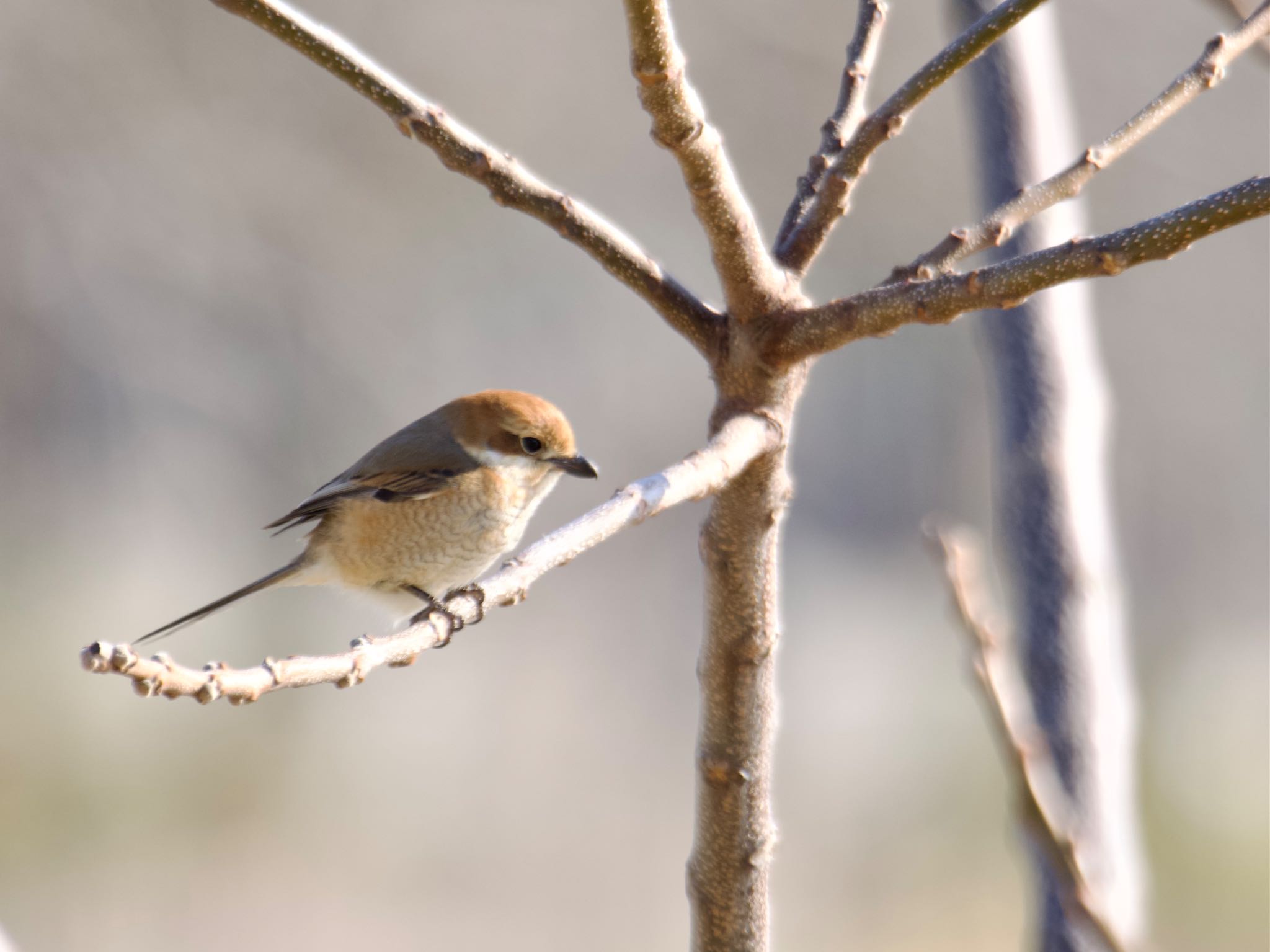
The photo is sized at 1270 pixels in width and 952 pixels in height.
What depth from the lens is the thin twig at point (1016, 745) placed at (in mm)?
682

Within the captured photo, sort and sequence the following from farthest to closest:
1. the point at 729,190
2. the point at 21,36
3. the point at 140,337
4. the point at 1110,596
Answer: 1. the point at 140,337
2. the point at 21,36
3. the point at 1110,596
4. the point at 729,190

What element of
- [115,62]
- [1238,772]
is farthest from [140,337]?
[1238,772]

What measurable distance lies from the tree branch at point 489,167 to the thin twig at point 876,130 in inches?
5.6

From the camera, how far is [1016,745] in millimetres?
690

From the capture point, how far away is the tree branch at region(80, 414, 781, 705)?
72cm

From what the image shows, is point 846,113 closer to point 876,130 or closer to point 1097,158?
point 876,130

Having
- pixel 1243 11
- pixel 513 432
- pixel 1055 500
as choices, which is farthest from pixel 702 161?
pixel 513 432

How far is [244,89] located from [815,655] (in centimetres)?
459

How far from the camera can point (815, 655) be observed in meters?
6.89

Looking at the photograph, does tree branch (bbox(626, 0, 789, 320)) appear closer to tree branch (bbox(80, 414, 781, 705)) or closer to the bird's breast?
tree branch (bbox(80, 414, 781, 705))

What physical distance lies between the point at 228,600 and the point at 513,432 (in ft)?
2.28

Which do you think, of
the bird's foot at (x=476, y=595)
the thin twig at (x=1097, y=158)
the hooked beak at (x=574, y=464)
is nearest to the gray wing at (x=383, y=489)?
the hooked beak at (x=574, y=464)

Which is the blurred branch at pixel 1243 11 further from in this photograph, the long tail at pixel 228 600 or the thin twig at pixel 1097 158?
the long tail at pixel 228 600

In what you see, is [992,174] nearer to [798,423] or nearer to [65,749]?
[798,423]
